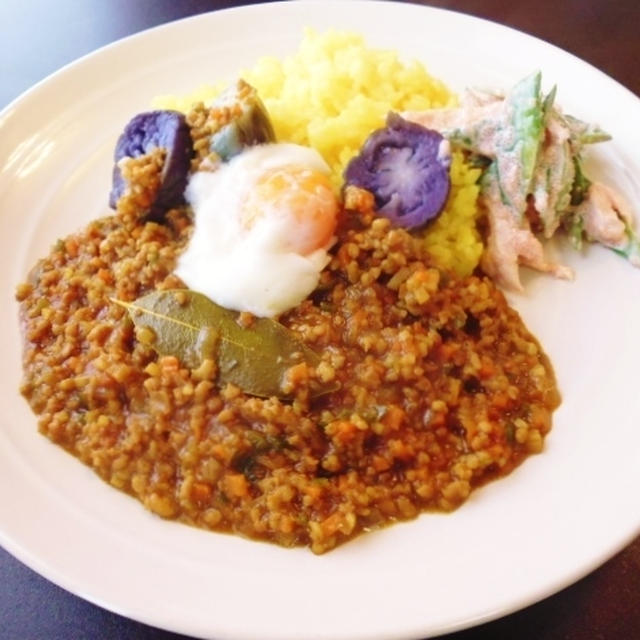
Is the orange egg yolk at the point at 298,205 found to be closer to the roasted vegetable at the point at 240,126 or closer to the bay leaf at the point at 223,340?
the roasted vegetable at the point at 240,126

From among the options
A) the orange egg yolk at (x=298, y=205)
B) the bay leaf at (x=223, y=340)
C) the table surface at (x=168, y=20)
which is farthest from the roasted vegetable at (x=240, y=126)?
the table surface at (x=168, y=20)

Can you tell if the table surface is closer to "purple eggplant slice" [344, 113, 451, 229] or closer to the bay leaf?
the bay leaf

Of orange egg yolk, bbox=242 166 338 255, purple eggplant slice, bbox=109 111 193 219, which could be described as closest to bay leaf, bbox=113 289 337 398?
orange egg yolk, bbox=242 166 338 255

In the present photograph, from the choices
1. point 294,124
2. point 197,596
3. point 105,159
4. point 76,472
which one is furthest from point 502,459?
point 105,159

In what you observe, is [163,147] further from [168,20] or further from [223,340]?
[168,20]

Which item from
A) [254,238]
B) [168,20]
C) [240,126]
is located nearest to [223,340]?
[254,238]

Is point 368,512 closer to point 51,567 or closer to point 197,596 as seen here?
point 197,596
